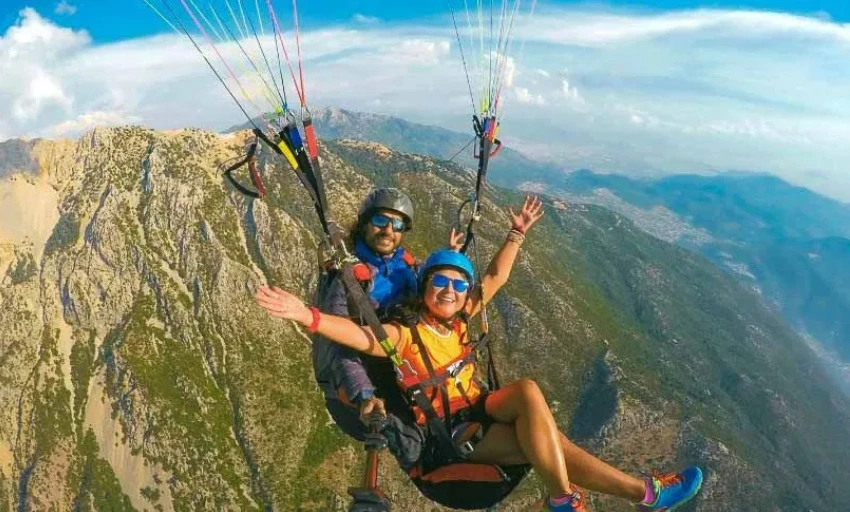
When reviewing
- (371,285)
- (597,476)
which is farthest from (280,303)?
(597,476)

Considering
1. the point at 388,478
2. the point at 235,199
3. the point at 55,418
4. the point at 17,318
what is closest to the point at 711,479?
the point at 388,478

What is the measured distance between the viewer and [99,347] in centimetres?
14862

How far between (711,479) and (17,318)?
585ft

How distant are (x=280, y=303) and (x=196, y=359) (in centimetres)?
15419

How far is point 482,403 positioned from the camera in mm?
8109

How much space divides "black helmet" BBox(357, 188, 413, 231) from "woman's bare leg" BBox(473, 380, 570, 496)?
9.80 feet

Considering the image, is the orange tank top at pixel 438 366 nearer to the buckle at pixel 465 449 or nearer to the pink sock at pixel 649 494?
the buckle at pixel 465 449

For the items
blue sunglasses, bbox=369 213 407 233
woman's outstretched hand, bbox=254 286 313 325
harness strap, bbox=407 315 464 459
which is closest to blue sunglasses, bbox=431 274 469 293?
harness strap, bbox=407 315 464 459

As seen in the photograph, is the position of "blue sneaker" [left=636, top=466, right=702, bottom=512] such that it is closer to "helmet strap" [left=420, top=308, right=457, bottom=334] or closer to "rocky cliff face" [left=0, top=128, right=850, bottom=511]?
"helmet strap" [left=420, top=308, right=457, bottom=334]

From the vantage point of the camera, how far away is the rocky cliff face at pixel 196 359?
137 metres

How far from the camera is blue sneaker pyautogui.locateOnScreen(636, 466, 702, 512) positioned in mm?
7441

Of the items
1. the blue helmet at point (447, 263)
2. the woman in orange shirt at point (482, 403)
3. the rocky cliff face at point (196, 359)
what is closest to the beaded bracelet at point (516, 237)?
the woman in orange shirt at point (482, 403)

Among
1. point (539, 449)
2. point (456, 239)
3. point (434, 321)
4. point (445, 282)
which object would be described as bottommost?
point (539, 449)

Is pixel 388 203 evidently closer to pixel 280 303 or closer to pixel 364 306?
pixel 364 306
